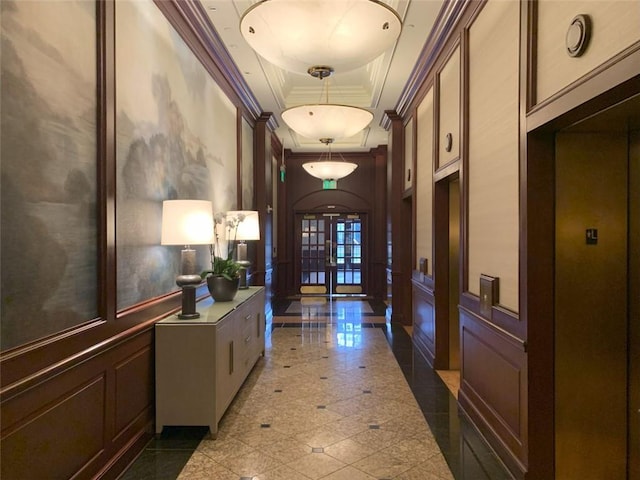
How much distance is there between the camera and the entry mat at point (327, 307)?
31.5ft

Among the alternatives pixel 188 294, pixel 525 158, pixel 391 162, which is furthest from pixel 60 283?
pixel 391 162

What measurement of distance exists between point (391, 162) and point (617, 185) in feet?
19.2

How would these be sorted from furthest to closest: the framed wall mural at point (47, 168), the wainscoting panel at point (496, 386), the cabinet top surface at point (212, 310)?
1. the cabinet top surface at point (212, 310)
2. the wainscoting panel at point (496, 386)
3. the framed wall mural at point (47, 168)

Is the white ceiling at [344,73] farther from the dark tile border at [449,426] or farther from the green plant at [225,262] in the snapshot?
the dark tile border at [449,426]

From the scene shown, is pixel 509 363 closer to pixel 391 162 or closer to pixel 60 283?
pixel 60 283

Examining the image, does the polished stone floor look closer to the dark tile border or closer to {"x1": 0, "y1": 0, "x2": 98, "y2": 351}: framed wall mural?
the dark tile border

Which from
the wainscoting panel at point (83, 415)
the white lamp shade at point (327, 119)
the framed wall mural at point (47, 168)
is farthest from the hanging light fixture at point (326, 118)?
the wainscoting panel at point (83, 415)

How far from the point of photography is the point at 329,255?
12.4 metres

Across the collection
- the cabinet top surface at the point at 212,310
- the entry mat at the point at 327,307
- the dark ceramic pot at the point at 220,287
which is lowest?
the entry mat at the point at 327,307

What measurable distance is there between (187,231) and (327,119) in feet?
7.94

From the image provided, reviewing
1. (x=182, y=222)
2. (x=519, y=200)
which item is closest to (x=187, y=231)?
(x=182, y=222)

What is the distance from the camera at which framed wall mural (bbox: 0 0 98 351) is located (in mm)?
2029

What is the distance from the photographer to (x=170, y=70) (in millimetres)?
4113

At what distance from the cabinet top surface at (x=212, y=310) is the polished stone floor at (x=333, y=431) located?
0.95 metres
